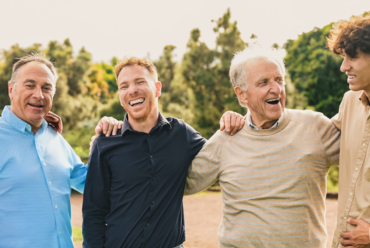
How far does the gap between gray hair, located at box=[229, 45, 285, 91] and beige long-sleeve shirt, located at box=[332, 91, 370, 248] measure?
0.56 m

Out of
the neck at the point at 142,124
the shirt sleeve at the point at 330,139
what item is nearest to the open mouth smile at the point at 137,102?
the neck at the point at 142,124

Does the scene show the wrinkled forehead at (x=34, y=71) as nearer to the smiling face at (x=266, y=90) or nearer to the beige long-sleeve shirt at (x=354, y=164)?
the smiling face at (x=266, y=90)

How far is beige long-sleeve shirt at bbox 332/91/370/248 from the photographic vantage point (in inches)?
80.0

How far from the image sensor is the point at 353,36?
203 centimetres

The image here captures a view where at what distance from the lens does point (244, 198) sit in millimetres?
2268

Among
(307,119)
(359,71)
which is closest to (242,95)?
(307,119)

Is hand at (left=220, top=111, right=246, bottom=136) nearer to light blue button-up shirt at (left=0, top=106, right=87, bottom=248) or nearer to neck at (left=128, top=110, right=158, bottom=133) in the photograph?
neck at (left=128, top=110, right=158, bottom=133)

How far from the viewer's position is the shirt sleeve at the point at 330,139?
2.24 m

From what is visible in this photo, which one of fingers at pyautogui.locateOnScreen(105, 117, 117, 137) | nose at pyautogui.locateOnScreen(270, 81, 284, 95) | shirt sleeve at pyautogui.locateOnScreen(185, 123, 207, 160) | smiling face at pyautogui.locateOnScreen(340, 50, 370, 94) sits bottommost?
shirt sleeve at pyautogui.locateOnScreen(185, 123, 207, 160)

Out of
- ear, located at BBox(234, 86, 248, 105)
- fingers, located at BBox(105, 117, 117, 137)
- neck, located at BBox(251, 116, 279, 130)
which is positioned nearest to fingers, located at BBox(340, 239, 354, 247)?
neck, located at BBox(251, 116, 279, 130)

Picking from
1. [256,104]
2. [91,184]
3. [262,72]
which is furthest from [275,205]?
[91,184]

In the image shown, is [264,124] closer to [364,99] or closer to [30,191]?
[364,99]

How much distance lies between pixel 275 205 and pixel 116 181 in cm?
108

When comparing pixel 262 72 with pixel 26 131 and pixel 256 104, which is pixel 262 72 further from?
pixel 26 131
